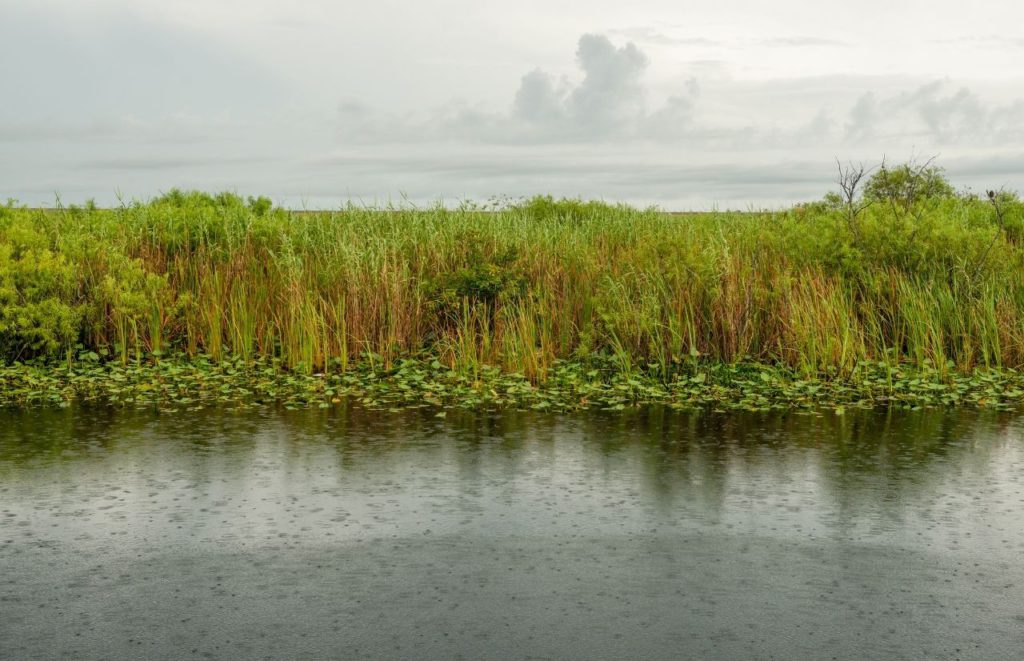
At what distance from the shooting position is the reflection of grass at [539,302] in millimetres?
11273

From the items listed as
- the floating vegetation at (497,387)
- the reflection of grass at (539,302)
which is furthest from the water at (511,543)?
the reflection of grass at (539,302)

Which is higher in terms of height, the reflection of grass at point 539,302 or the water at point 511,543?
the reflection of grass at point 539,302

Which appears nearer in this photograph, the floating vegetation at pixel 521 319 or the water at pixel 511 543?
the water at pixel 511 543

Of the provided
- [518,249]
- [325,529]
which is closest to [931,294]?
[518,249]

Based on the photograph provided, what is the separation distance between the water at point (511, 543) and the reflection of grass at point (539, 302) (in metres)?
3.06

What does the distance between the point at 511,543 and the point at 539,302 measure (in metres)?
Result: 7.67

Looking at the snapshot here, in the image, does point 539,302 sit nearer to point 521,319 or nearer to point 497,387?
point 521,319

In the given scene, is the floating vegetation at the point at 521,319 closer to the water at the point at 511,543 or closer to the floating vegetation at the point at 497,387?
the floating vegetation at the point at 497,387

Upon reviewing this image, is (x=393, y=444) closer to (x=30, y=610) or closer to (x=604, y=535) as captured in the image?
(x=604, y=535)

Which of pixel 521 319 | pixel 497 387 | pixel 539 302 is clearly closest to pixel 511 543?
pixel 497 387

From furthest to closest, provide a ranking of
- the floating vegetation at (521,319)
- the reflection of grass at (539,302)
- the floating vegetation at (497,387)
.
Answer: the reflection of grass at (539,302)
the floating vegetation at (521,319)
the floating vegetation at (497,387)

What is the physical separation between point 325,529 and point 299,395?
4.55 metres

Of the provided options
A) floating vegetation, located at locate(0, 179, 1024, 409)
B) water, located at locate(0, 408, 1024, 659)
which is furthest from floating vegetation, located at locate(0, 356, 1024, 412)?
water, located at locate(0, 408, 1024, 659)

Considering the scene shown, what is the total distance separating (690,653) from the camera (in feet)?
12.7
